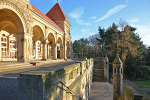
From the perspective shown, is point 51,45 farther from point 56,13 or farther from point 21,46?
point 21,46

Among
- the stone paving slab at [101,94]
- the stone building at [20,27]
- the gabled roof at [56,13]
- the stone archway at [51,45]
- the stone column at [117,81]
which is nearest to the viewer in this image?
the stone building at [20,27]

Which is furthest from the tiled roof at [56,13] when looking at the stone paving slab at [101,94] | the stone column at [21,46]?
the stone paving slab at [101,94]

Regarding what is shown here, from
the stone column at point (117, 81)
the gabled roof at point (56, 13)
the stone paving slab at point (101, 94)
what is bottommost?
the stone paving slab at point (101, 94)

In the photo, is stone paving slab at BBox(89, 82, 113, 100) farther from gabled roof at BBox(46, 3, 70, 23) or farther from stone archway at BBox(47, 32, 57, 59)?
gabled roof at BBox(46, 3, 70, 23)

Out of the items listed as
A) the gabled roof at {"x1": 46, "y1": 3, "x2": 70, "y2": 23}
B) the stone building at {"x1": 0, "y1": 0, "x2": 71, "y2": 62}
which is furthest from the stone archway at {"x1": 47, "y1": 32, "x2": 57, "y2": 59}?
the gabled roof at {"x1": 46, "y1": 3, "x2": 70, "y2": 23}

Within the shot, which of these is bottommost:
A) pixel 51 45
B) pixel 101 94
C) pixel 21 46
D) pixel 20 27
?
pixel 101 94

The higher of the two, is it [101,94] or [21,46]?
[21,46]

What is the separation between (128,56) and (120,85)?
18.4m

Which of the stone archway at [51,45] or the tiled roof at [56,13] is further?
the tiled roof at [56,13]

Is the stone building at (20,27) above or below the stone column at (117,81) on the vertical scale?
above

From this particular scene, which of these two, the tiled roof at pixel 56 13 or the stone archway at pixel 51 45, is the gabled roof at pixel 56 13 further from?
the stone archway at pixel 51 45

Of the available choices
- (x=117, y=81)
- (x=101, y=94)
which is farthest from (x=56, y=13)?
(x=117, y=81)

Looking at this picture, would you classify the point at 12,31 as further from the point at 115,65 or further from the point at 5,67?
the point at 115,65

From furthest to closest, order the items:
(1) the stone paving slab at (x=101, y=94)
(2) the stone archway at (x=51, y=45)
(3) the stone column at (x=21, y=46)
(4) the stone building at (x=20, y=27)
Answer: (2) the stone archway at (x=51, y=45)
(1) the stone paving slab at (x=101, y=94)
(3) the stone column at (x=21, y=46)
(4) the stone building at (x=20, y=27)
